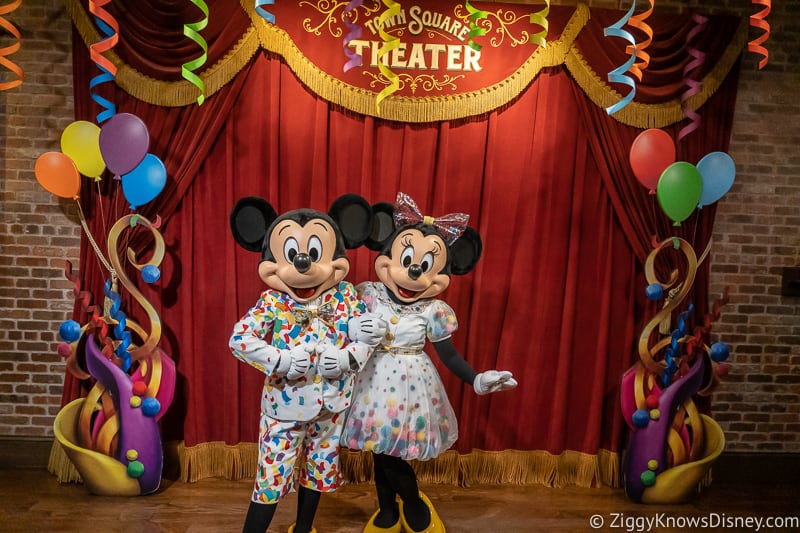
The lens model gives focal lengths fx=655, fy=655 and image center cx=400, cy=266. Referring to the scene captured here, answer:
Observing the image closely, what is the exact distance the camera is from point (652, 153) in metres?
3.07

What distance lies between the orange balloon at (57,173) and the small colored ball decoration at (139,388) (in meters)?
0.94

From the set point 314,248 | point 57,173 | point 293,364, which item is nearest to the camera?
point 293,364

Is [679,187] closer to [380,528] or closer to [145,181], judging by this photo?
[380,528]

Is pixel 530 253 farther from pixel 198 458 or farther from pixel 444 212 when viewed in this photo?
pixel 198 458

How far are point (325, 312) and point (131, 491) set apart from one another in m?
1.47

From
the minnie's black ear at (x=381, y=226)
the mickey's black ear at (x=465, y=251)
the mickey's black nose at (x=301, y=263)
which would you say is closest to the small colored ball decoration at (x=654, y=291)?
the mickey's black ear at (x=465, y=251)

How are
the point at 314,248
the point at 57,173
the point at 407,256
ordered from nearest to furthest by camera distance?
the point at 314,248, the point at 407,256, the point at 57,173

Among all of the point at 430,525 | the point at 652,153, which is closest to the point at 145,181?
the point at 430,525

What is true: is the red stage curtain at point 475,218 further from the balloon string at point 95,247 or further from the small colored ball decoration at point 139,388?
the small colored ball decoration at point 139,388

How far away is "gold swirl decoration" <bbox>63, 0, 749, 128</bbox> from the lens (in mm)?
3172

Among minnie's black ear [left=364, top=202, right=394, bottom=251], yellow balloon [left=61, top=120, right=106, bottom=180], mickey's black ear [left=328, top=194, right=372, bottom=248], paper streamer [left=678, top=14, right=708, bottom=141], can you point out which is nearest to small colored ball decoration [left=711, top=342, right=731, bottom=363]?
paper streamer [left=678, top=14, right=708, bottom=141]

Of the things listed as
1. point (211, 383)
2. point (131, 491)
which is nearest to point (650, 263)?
point (211, 383)

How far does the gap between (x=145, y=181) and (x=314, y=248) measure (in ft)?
3.31

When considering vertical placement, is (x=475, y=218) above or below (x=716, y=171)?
below
